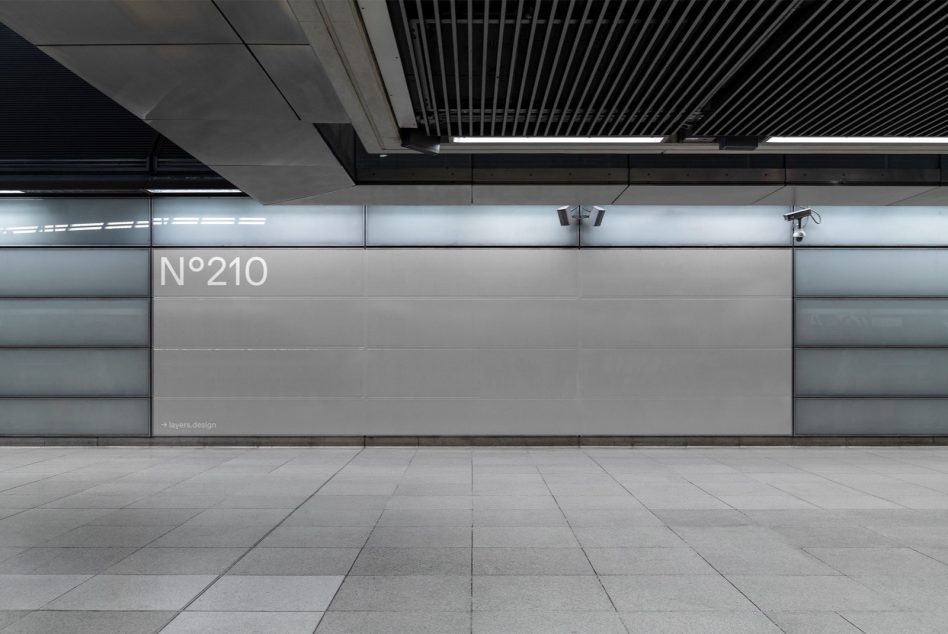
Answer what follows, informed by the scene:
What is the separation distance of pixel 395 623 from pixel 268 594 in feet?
3.74

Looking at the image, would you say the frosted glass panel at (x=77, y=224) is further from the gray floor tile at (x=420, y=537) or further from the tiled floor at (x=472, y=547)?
the gray floor tile at (x=420, y=537)

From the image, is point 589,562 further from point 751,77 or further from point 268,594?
point 751,77

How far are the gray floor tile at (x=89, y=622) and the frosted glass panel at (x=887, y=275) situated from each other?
11.4m

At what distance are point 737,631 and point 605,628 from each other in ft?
2.86

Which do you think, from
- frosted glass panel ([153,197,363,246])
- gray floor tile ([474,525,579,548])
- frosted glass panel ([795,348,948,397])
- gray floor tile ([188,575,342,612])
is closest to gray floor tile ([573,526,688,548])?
gray floor tile ([474,525,579,548])

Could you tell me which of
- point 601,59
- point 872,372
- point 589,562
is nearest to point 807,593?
point 589,562

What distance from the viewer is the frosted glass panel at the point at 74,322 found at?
36.4ft

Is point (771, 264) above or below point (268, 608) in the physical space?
above

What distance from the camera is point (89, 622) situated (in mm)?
4191

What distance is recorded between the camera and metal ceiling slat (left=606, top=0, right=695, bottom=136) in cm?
398

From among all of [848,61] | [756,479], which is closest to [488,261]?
[756,479]

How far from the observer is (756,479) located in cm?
855

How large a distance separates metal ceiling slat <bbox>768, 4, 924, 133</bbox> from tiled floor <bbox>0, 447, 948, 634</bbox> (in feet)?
13.0

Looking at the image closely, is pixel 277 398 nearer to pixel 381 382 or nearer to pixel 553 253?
pixel 381 382
